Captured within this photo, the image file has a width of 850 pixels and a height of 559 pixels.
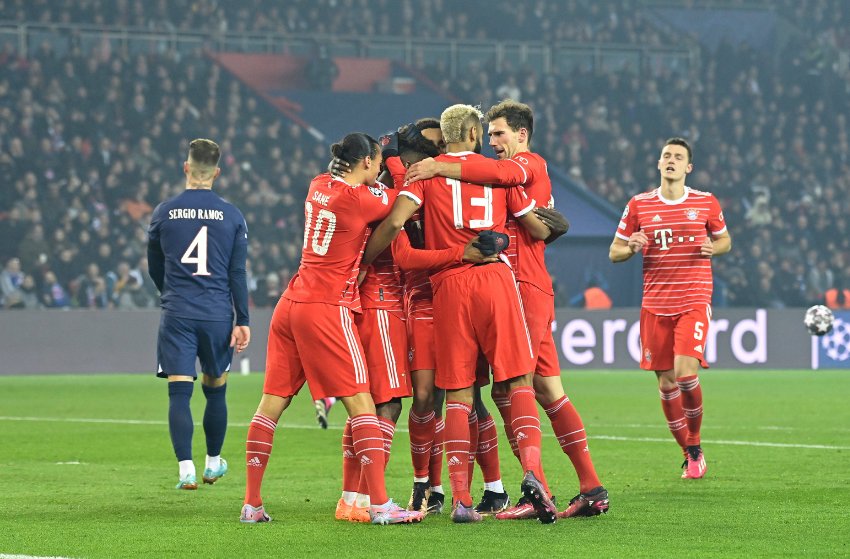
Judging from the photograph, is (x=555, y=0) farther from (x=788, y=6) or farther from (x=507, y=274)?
(x=507, y=274)

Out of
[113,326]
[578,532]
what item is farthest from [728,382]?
[578,532]

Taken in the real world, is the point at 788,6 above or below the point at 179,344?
above

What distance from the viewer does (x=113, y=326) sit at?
20.8m

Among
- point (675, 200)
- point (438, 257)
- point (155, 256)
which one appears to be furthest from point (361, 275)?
point (675, 200)

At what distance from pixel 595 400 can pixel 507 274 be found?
9773 millimetres

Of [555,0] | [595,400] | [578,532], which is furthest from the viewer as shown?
[555,0]

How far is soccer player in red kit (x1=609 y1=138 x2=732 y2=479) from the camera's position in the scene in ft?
30.3

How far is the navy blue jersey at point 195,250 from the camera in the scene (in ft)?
26.9

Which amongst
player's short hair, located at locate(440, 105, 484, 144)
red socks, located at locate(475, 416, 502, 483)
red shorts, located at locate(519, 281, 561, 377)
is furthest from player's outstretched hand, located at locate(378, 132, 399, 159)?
red socks, located at locate(475, 416, 502, 483)

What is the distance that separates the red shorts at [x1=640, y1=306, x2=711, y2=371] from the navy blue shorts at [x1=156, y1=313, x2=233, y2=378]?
111 inches

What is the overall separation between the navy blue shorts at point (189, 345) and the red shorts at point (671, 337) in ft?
9.22

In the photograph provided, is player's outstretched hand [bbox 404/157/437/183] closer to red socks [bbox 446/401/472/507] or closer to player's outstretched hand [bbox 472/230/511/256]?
player's outstretched hand [bbox 472/230/511/256]

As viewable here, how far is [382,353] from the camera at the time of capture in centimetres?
683

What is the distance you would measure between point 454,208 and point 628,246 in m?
3.06
